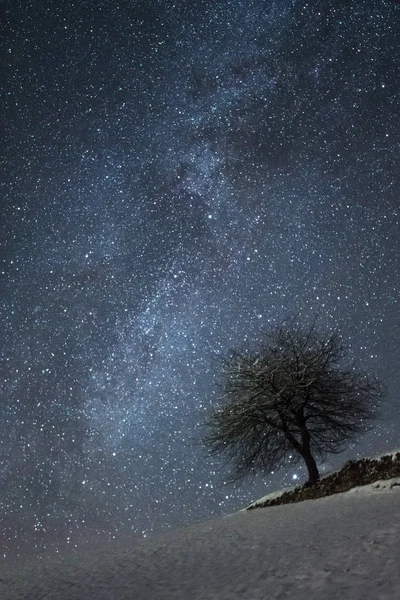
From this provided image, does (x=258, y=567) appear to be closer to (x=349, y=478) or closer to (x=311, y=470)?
(x=349, y=478)

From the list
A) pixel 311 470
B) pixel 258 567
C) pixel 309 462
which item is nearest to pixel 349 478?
pixel 311 470

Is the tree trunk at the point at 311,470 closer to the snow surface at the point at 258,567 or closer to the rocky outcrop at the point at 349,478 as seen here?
the rocky outcrop at the point at 349,478

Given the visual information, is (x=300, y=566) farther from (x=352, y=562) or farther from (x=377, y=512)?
(x=377, y=512)

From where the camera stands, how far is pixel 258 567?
19.9ft

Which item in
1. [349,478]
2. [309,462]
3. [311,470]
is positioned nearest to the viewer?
[349,478]

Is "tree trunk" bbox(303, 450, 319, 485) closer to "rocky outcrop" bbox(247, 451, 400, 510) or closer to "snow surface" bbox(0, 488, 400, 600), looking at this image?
"rocky outcrop" bbox(247, 451, 400, 510)

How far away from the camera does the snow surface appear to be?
188 inches

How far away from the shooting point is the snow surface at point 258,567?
15.6 ft

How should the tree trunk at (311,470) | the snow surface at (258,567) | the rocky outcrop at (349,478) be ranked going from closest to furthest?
1. the snow surface at (258,567)
2. the rocky outcrop at (349,478)
3. the tree trunk at (311,470)

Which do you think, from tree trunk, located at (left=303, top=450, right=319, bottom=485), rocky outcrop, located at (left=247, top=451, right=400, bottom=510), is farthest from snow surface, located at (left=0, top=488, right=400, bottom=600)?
tree trunk, located at (left=303, top=450, right=319, bottom=485)

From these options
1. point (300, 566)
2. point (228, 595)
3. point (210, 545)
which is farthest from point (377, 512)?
point (228, 595)

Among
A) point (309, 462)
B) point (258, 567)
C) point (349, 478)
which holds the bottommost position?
point (258, 567)

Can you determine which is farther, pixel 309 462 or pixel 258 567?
pixel 309 462

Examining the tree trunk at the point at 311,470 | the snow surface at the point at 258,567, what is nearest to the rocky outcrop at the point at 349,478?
the tree trunk at the point at 311,470
